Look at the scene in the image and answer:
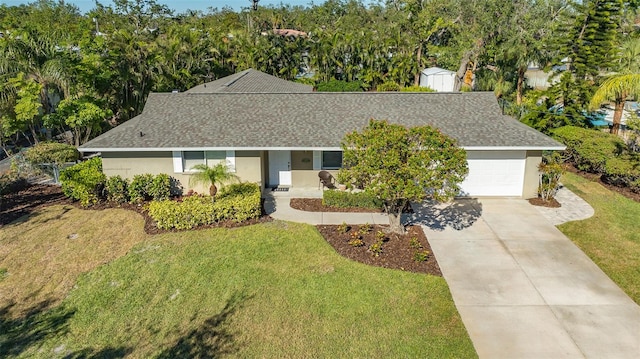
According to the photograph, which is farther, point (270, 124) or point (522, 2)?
point (522, 2)

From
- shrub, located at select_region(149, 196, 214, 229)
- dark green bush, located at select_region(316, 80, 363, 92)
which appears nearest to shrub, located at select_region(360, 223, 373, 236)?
shrub, located at select_region(149, 196, 214, 229)

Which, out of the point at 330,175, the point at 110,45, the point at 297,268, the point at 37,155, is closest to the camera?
the point at 297,268

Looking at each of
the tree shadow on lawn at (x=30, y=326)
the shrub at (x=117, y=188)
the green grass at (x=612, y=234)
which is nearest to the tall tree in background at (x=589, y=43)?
the green grass at (x=612, y=234)

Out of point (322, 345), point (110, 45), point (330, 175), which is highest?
point (110, 45)

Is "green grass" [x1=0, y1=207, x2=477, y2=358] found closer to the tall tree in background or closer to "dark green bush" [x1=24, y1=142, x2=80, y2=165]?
"dark green bush" [x1=24, y1=142, x2=80, y2=165]

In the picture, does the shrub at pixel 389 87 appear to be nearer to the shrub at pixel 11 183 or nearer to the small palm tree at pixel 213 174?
the small palm tree at pixel 213 174

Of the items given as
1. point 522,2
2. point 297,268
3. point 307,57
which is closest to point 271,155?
point 297,268

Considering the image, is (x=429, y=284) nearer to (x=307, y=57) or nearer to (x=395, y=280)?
(x=395, y=280)
